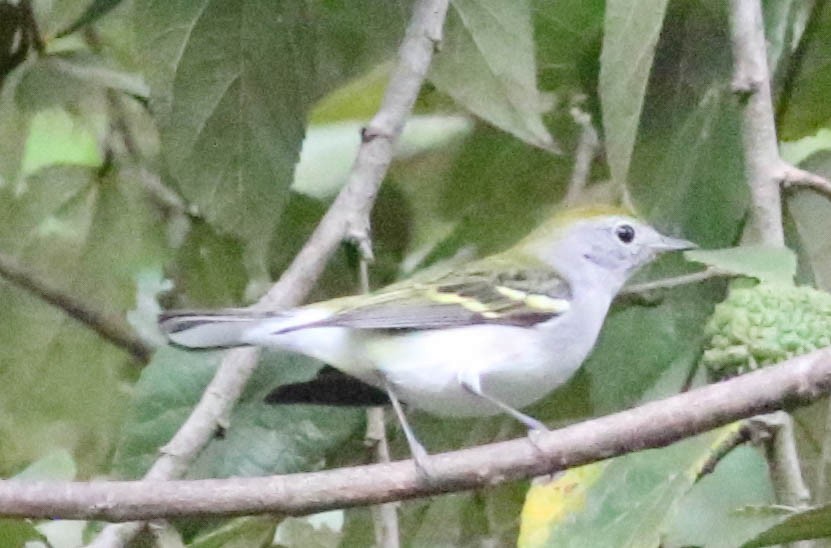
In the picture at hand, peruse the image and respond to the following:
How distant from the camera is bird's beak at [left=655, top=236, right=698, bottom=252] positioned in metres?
1.01

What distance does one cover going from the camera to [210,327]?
863mm

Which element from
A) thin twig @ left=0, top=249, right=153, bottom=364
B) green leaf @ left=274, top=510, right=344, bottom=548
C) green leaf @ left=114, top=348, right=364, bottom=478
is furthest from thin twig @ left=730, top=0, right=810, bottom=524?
thin twig @ left=0, top=249, right=153, bottom=364

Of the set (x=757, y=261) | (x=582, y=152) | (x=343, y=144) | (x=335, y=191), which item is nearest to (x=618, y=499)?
(x=757, y=261)

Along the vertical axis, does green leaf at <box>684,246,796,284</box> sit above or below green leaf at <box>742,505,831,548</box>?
above

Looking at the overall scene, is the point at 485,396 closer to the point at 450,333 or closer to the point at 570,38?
the point at 450,333

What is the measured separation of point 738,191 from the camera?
1.00m

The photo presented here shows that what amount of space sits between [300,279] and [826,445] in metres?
0.46

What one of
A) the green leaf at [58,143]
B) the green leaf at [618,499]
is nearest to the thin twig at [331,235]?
the green leaf at [618,499]

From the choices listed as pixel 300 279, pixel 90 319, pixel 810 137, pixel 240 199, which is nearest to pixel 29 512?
pixel 300 279

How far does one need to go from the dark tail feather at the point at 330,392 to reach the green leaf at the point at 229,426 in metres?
0.03

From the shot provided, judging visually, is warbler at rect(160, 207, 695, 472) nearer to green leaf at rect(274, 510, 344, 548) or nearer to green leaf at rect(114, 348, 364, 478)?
green leaf at rect(114, 348, 364, 478)

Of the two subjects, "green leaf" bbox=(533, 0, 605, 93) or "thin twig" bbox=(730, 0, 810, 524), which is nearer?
"thin twig" bbox=(730, 0, 810, 524)

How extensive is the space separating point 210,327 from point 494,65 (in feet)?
1.07

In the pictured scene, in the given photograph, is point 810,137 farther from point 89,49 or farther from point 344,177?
point 89,49
